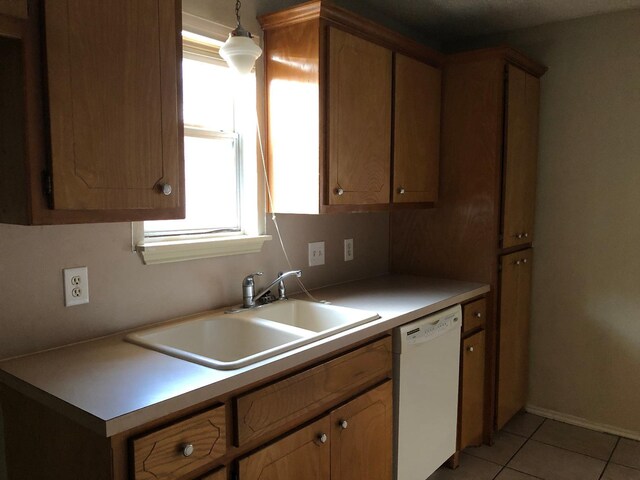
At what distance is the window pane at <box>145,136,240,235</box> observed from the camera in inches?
82.7

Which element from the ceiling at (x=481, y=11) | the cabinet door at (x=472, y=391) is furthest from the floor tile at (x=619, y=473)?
the ceiling at (x=481, y=11)

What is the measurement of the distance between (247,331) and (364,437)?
581mm

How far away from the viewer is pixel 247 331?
199cm

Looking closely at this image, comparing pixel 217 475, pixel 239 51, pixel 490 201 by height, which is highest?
pixel 239 51

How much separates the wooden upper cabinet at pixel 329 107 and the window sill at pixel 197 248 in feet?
0.65

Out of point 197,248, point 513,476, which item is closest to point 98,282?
point 197,248

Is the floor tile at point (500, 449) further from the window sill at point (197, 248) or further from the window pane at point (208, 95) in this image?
the window pane at point (208, 95)

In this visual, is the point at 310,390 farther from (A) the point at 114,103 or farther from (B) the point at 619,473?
(B) the point at 619,473

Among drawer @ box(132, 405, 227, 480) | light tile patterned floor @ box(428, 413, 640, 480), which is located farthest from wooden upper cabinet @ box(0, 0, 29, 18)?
light tile patterned floor @ box(428, 413, 640, 480)

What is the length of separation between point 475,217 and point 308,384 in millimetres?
1541

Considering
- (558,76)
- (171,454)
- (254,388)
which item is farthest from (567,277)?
(171,454)

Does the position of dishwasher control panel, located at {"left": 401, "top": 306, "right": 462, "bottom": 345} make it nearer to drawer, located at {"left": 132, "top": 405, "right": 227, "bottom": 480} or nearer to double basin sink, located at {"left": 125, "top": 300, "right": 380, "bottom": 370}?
double basin sink, located at {"left": 125, "top": 300, "right": 380, "bottom": 370}

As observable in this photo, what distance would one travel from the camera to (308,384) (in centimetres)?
163

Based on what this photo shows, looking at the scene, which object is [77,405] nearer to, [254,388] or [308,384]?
[254,388]
